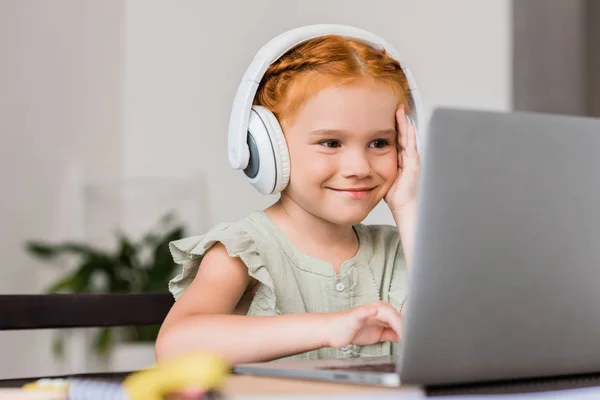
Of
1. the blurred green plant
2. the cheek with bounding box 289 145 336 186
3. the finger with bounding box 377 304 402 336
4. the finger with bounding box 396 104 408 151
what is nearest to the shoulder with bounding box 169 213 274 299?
the cheek with bounding box 289 145 336 186

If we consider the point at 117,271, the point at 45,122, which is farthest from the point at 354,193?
the point at 45,122

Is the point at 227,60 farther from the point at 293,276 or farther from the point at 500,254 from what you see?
the point at 500,254

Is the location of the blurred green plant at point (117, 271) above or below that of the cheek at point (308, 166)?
below

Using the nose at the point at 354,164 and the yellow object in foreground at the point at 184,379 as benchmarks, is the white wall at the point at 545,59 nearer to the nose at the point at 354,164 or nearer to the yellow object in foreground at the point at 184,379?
the nose at the point at 354,164

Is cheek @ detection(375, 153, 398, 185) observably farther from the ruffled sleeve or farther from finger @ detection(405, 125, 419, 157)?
the ruffled sleeve

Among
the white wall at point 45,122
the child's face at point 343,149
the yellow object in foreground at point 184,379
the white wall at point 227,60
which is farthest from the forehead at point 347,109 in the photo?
the white wall at point 45,122

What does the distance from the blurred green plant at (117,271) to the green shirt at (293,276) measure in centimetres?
202

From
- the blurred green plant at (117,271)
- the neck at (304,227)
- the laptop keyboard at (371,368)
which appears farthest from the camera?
the blurred green plant at (117,271)

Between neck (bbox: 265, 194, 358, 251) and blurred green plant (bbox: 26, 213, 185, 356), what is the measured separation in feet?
6.64

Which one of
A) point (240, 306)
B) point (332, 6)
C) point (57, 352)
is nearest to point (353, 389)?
point (240, 306)

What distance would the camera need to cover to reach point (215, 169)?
3.43 metres

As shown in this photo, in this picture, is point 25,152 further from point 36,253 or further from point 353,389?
point 353,389

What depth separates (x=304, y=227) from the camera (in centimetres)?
120

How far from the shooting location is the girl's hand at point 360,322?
747mm
